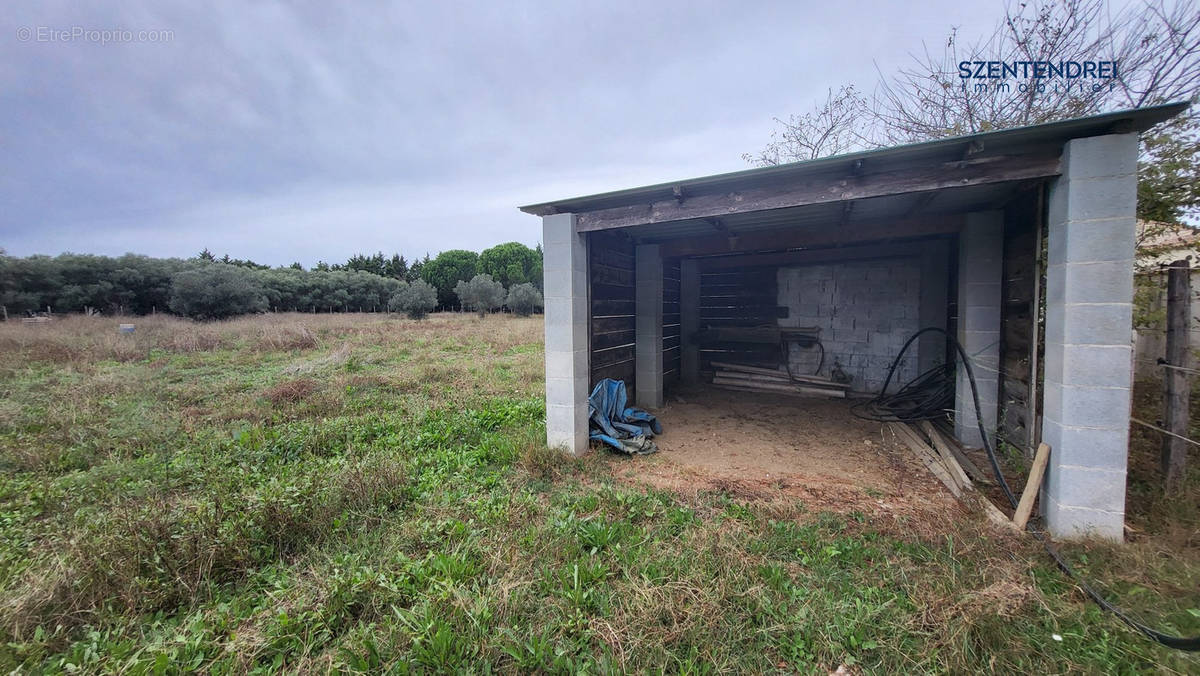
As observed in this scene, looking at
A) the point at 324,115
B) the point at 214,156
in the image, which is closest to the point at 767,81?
the point at 324,115

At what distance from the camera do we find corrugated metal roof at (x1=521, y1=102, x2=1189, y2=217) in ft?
7.21

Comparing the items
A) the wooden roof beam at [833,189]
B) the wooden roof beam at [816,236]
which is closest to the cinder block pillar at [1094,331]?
the wooden roof beam at [833,189]

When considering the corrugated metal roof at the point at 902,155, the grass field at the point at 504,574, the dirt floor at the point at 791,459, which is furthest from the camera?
the dirt floor at the point at 791,459

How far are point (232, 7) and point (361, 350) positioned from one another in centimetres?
686

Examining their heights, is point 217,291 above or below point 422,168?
below

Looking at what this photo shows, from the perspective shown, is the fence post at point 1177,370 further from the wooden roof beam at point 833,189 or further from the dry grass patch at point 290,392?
the dry grass patch at point 290,392

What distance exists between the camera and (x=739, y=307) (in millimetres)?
6887

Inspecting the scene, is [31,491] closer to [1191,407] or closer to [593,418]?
[593,418]

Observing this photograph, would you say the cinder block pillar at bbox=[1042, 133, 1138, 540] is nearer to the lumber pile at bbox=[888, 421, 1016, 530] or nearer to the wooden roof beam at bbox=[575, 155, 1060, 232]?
the wooden roof beam at bbox=[575, 155, 1060, 232]

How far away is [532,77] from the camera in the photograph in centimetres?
850

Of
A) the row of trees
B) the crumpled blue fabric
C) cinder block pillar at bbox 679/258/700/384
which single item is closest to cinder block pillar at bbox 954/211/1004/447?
the row of trees

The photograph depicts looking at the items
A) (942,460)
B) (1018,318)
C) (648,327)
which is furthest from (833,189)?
(648,327)

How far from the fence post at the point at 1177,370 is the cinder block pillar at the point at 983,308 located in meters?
1.26

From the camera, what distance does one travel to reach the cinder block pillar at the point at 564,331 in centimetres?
390
